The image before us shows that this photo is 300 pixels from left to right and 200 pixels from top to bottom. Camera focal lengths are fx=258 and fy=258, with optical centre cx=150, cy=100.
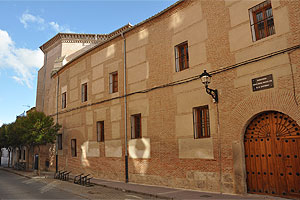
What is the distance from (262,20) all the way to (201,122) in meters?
4.03

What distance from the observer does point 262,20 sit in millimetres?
8156

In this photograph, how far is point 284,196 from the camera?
7.16m

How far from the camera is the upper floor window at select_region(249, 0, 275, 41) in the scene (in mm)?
7965

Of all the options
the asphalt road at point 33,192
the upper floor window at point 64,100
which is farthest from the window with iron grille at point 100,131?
the upper floor window at point 64,100

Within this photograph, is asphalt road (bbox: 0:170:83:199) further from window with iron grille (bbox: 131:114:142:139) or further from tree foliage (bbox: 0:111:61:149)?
tree foliage (bbox: 0:111:61:149)

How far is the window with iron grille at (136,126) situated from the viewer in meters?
12.4

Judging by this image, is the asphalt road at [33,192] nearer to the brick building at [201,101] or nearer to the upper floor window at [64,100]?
the brick building at [201,101]

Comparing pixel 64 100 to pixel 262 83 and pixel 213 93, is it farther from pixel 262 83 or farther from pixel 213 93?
pixel 262 83

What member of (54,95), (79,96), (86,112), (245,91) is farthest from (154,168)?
(54,95)

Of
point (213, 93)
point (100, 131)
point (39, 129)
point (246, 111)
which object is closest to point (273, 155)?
point (246, 111)

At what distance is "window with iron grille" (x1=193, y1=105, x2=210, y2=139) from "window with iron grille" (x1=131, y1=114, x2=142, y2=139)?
11.4 ft

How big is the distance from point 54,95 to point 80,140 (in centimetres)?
648

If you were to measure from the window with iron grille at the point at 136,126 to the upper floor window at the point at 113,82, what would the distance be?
2320 millimetres

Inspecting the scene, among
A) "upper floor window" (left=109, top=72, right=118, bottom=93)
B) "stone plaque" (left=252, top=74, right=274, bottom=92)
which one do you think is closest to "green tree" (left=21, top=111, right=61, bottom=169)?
"upper floor window" (left=109, top=72, right=118, bottom=93)
